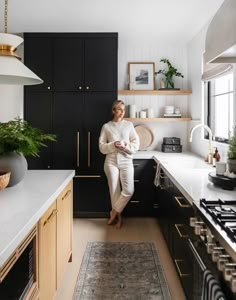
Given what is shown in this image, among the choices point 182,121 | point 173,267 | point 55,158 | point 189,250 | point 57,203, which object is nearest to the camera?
point 189,250

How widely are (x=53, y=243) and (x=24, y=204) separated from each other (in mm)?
540

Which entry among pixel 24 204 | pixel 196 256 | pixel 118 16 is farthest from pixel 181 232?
pixel 118 16

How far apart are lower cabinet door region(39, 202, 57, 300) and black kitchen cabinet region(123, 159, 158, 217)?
2.37m

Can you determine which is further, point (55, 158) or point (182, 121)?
point (182, 121)

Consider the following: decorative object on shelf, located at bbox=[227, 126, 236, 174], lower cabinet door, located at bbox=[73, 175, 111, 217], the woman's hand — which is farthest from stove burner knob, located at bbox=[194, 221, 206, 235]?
lower cabinet door, located at bbox=[73, 175, 111, 217]

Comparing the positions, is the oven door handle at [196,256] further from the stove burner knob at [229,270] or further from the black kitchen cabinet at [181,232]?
the stove burner knob at [229,270]

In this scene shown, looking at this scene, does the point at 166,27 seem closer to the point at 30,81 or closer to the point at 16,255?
the point at 30,81

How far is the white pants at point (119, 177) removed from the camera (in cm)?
422

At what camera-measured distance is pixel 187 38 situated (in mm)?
4793

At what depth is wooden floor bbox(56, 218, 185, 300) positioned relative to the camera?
8.91 ft

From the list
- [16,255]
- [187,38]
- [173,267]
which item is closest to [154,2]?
[187,38]

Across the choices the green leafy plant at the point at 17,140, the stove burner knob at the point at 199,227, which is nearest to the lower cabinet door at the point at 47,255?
the green leafy plant at the point at 17,140

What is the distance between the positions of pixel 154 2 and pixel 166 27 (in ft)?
3.05

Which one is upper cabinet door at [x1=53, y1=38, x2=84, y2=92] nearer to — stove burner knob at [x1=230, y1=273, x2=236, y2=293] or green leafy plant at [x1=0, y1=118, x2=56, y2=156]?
green leafy plant at [x1=0, y1=118, x2=56, y2=156]
